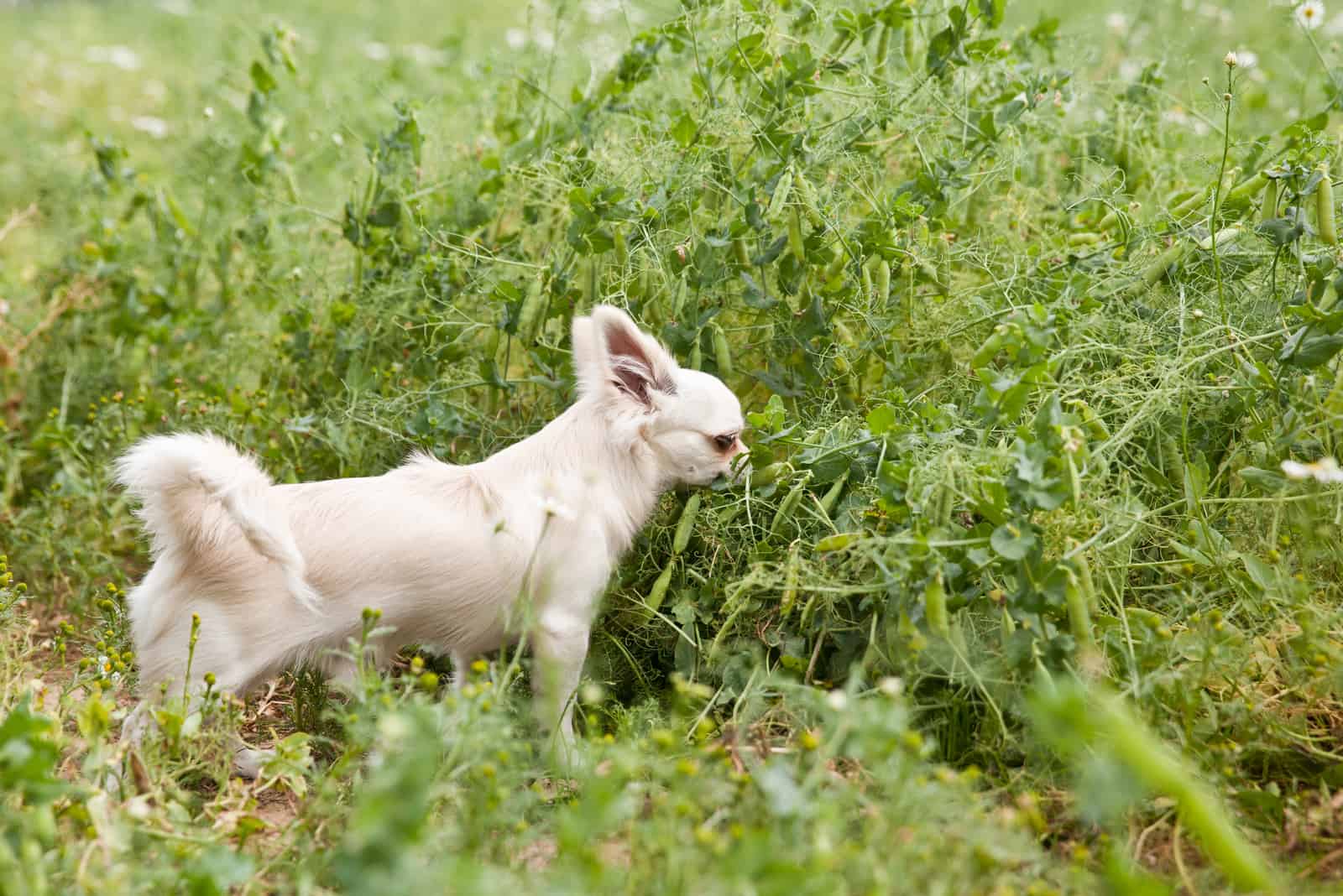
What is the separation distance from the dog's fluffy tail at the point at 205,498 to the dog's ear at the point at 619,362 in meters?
0.80

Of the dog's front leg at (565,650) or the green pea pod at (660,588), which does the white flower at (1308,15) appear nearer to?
the green pea pod at (660,588)

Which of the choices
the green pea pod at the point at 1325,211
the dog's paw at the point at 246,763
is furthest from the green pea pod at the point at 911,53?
the dog's paw at the point at 246,763

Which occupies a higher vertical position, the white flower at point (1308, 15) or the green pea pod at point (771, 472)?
the white flower at point (1308, 15)

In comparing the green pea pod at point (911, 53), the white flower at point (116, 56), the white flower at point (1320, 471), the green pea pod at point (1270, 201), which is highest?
the green pea pod at point (911, 53)

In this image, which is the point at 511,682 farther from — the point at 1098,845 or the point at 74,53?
the point at 74,53

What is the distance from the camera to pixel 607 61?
4477mm

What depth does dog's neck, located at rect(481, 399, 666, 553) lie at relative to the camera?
9.76 feet

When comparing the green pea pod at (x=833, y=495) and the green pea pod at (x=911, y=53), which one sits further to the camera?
the green pea pod at (x=911, y=53)

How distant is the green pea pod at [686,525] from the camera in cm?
305

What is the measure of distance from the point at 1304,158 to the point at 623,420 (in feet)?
5.85

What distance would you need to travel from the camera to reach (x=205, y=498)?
2.69 m

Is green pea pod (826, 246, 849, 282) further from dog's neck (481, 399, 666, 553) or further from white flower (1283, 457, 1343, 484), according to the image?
white flower (1283, 457, 1343, 484)

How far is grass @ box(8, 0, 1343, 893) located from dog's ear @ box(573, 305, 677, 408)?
1.07 ft

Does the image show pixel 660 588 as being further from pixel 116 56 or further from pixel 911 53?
pixel 116 56
